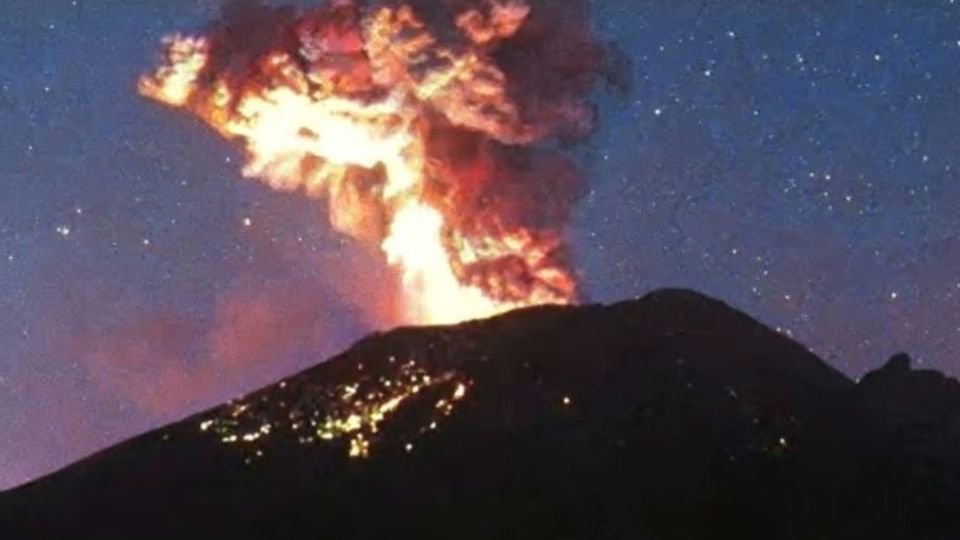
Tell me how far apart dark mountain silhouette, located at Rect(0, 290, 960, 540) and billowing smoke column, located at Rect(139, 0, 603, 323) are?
2210 centimetres

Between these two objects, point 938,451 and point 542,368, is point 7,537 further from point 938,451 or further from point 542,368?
point 938,451

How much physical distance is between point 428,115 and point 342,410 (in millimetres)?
26345

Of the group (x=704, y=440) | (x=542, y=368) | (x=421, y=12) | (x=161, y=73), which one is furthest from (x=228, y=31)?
(x=704, y=440)

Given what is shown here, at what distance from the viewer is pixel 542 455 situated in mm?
26609

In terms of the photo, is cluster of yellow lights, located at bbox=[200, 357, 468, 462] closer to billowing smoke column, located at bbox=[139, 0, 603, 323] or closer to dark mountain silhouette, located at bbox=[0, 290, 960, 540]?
dark mountain silhouette, located at bbox=[0, 290, 960, 540]

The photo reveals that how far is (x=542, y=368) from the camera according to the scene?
2892 centimetres

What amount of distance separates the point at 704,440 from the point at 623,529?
8.24 ft

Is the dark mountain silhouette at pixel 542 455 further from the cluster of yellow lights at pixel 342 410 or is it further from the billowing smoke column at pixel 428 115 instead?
the billowing smoke column at pixel 428 115


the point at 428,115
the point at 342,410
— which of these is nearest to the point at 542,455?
the point at 342,410

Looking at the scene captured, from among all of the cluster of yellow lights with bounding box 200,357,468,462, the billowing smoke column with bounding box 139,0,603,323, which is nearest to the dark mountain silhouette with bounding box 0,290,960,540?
the cluster of yellow lights with bounding box 200,357,468,462

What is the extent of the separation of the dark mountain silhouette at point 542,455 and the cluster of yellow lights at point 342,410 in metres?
0.04

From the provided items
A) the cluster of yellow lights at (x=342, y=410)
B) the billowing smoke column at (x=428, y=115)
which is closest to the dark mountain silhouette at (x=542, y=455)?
the cluster of yellow lights at (x=342, y=410)

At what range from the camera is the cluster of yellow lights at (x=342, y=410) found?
88.5 feet

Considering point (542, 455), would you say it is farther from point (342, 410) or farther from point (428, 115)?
point (428, 115)
